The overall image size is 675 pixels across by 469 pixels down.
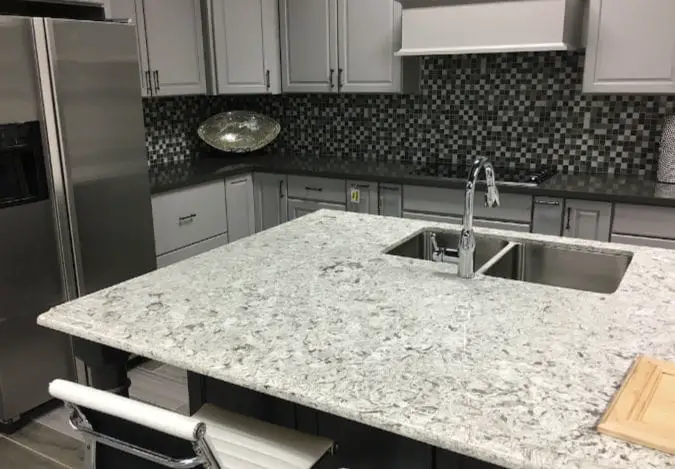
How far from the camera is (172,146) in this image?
161 inches

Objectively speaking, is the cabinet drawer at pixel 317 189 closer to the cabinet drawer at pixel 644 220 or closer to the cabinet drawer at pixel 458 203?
the cabinet drawer at pixel 458 203

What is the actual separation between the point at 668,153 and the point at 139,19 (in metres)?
2.88

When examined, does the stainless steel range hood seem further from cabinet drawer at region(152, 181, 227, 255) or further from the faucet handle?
the faucet handle

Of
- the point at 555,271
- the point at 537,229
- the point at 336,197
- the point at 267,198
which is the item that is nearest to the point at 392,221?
the point at 555,271

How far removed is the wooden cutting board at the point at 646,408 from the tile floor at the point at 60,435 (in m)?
2.08

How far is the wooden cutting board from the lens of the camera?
96 centimetres

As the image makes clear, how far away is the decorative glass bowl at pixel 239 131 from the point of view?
13.7 feet

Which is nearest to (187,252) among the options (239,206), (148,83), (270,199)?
(239,206)

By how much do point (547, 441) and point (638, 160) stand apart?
113 inches

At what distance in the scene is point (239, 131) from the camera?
4328mm

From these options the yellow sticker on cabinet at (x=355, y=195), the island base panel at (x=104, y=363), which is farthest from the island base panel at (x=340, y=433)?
the yellow sticker on cabinet at (x=355, y=195)

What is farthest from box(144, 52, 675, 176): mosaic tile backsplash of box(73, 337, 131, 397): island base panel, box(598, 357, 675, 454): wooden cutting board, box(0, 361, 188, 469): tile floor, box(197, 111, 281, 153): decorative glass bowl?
box(73, 337, 131, 397): island base panel

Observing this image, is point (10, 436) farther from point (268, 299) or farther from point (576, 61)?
point (576, 61)

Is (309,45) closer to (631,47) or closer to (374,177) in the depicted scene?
(374,177)
